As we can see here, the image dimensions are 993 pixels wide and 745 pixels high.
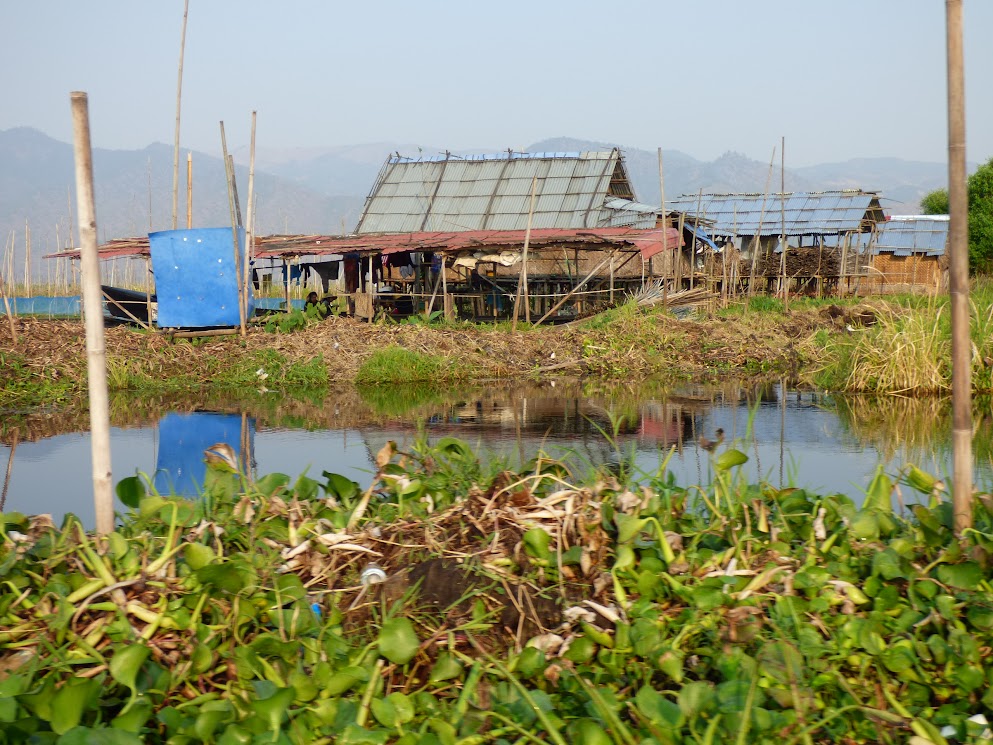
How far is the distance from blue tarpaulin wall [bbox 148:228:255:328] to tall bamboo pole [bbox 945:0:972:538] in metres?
14.3

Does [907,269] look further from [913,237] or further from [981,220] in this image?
[981,220]

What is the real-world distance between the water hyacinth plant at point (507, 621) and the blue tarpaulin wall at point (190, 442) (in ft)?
9.73

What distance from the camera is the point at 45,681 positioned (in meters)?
2.57

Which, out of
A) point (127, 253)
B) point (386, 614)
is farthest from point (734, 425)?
point (127, 253)

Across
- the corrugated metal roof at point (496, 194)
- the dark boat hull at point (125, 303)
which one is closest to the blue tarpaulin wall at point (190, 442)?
the dark boat hull at point (125, 303)

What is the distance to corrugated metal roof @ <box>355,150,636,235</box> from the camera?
90.8 ft

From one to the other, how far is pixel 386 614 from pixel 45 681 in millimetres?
1081

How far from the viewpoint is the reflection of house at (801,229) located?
29.8 metres

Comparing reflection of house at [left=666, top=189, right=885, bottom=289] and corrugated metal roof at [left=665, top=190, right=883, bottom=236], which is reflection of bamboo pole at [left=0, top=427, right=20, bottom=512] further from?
corrugated metal roof at [left=665, top=190, right=883, bottom=236]

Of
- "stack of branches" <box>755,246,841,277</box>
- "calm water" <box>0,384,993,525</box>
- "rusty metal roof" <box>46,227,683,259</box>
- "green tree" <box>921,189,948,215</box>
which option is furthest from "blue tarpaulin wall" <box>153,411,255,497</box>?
"green tree" <box>921,189,948,215</box>

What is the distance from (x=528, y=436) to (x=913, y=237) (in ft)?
93.2

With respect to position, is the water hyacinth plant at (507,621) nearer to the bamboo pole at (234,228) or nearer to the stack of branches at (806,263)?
the bamboo pole at (234,228)

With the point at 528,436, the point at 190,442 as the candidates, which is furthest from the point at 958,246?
the point at 190,442

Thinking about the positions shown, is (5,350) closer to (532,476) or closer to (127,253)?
(127,253)
